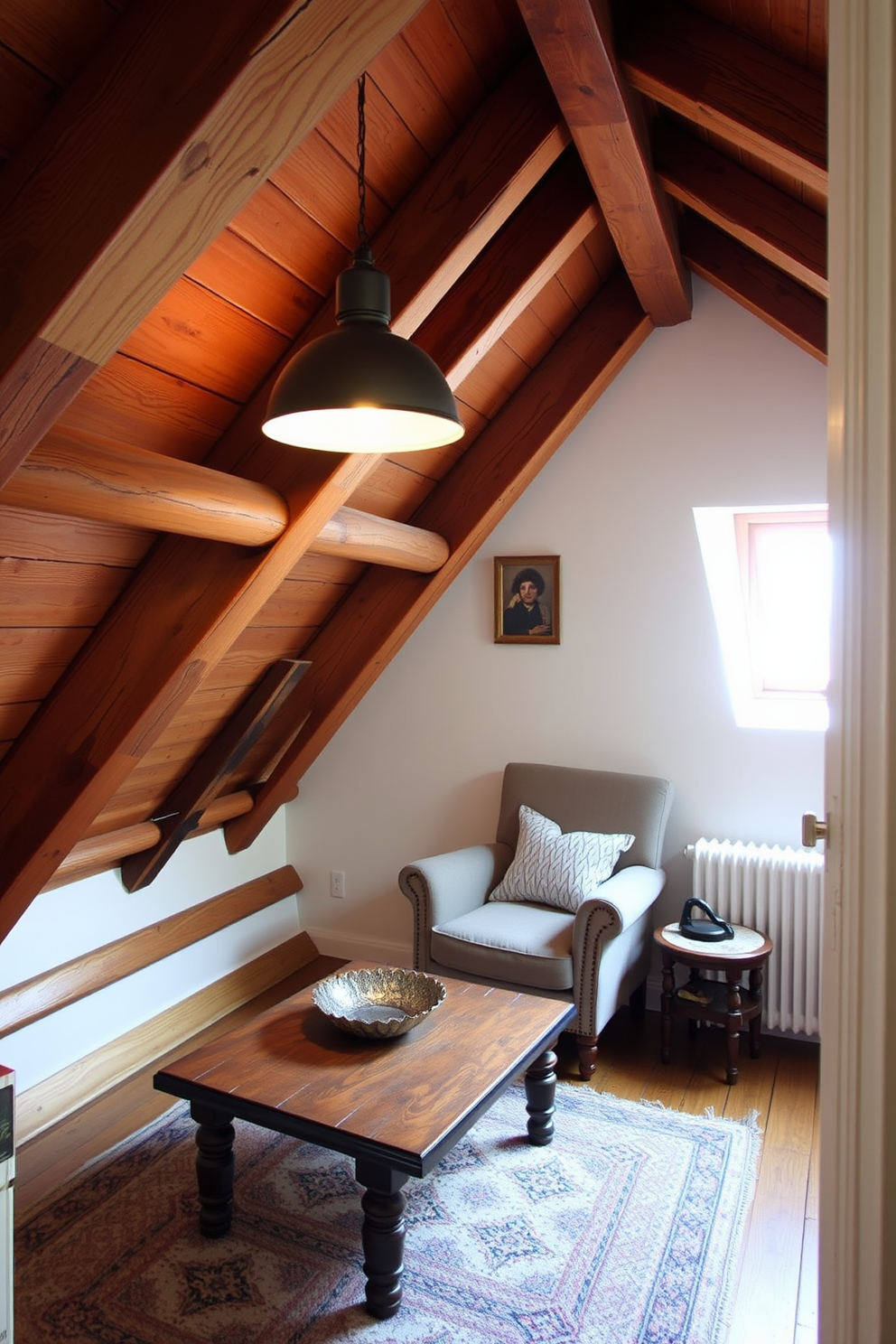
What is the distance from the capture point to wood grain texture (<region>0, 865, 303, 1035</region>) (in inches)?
117

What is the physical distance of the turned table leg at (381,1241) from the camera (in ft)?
6.86

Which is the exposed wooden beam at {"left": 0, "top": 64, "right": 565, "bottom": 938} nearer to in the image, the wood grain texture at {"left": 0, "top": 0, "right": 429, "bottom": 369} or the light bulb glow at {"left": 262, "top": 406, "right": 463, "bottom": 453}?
the light bulb glow at {"left": 262, "top": 406, "right": 463, "bottom": 453}

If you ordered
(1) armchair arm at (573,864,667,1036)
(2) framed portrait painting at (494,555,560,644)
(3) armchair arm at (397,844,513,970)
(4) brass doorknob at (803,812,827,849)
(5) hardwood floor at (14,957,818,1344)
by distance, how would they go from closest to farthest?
(4) brass doorknob at (803,812,827,849), (5) hardwood floor at (14,957,818,1344), (1) armchair arm at (573,864,667,1036), (3) armchair arm at (397,844,513,970), (2) framed portrait painting at (494,555,560,644)

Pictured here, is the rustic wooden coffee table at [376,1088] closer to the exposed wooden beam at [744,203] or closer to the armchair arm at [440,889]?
the armchair arm at [440,889]

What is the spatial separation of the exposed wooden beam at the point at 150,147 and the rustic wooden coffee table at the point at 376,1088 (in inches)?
62.1

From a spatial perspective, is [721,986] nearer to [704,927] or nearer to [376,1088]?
[704,927]

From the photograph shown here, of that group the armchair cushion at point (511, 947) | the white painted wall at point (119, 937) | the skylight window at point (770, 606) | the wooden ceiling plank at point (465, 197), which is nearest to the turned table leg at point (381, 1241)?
the armchair cushion at point (511, 947)

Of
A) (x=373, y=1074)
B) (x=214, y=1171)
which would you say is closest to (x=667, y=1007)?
(x=373, y=1074)

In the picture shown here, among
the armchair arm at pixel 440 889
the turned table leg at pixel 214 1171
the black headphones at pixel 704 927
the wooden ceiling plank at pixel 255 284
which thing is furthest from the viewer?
the armchair arm at pixel 440 889

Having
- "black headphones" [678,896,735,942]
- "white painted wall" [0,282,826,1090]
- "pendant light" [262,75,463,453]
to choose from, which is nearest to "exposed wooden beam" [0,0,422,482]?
"pendant light" [262,75,463,453]

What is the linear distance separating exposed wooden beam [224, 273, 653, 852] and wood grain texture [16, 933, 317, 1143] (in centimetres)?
106

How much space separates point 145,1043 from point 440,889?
112 centimetres

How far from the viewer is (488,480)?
349 cm

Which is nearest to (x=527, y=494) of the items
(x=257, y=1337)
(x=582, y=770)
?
(x=582, y=770)
